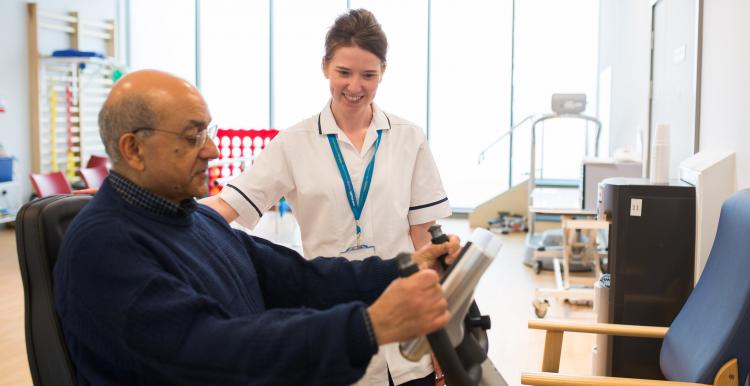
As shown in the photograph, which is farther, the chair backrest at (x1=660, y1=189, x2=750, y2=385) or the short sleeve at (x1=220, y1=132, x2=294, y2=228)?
the short sleeve at (x1=220, y1=132, x2=294, y2=228)

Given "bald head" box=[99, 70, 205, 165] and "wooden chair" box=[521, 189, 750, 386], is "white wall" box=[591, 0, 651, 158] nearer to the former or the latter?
"wooden chair" box=[521, 189, 750, 386]

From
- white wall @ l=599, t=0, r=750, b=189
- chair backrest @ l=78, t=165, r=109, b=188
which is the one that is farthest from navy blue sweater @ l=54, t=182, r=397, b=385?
chair backrest @ l=78, t=165, r=109, b=188

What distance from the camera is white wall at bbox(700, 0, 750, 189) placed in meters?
2.62

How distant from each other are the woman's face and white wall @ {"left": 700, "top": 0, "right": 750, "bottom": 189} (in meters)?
1.43

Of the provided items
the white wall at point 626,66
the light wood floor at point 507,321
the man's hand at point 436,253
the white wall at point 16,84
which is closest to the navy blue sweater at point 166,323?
the man's hand at point 436,253

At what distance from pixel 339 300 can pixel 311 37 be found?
8665 mm

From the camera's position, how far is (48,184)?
22.7 feet

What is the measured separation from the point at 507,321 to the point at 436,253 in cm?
344

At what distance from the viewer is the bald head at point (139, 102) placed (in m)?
1.21

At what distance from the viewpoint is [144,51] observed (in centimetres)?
1046

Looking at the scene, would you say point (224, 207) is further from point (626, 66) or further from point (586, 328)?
point (626, 66)

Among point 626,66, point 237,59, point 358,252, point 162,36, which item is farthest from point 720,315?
point 162,36

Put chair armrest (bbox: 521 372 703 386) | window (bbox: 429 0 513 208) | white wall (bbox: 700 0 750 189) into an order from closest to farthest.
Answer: chair armrest (bbox: 521 372 703 386) → white wall (bbox: 700 0 750 189) → window (bbox: 429 0 513 208)

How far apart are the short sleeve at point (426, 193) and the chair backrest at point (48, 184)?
216 inches
